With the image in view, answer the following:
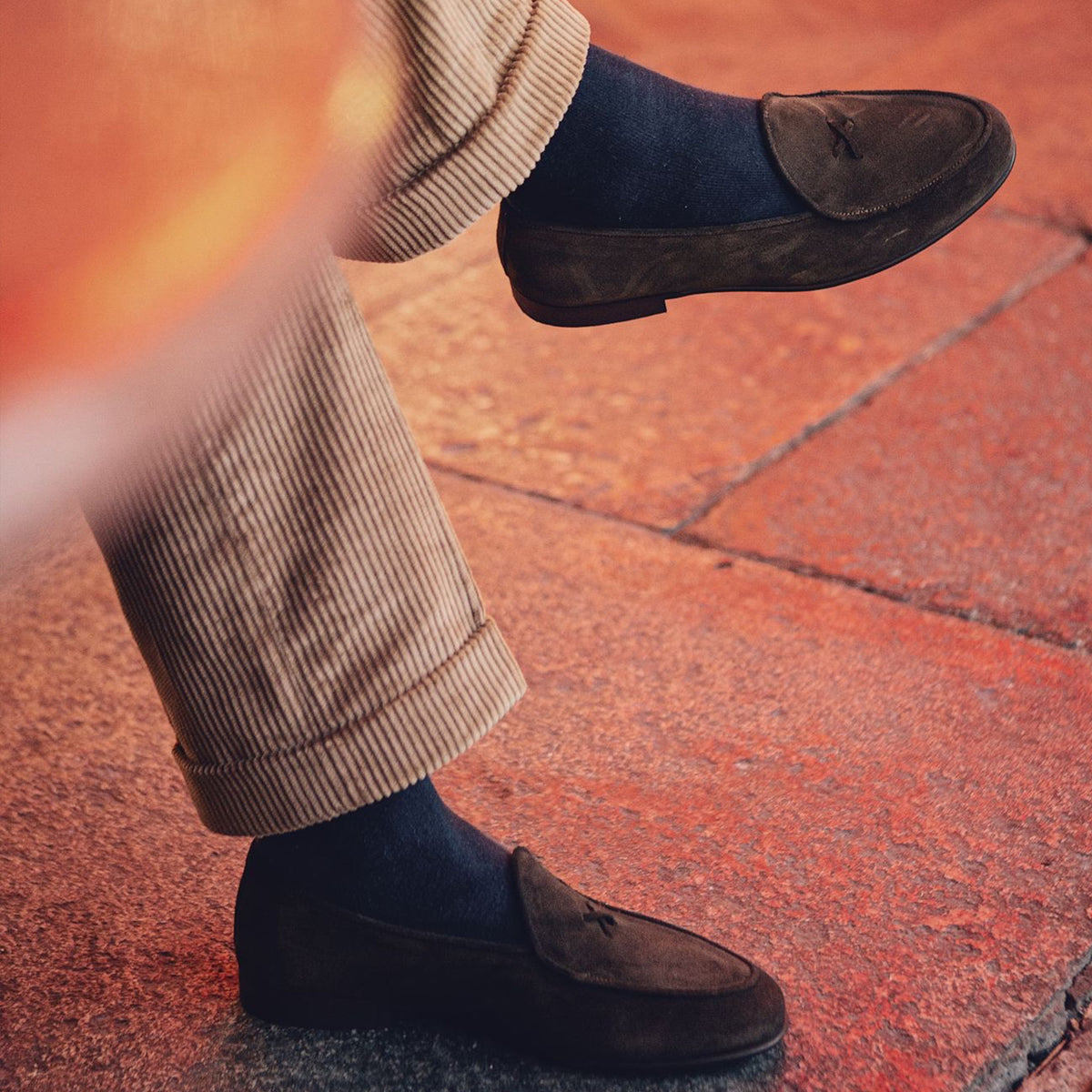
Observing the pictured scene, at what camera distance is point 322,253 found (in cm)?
77

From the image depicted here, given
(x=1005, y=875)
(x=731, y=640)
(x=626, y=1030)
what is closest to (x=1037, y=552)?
(x=731, y=640)

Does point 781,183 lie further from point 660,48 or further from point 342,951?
point 660,48

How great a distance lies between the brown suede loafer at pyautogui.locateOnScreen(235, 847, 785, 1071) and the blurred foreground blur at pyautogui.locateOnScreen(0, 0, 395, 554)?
36 cm

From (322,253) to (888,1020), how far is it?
0.65 m

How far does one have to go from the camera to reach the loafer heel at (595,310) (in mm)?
1151

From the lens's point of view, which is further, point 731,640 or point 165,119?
point 731,640

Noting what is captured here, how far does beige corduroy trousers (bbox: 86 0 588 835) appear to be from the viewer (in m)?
0.77

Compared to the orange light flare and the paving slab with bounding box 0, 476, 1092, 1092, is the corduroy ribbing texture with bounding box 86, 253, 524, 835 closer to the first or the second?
the orange light flare

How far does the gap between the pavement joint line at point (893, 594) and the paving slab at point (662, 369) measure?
10cm

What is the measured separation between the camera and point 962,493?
5.68ft

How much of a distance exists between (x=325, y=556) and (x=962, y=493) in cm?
114

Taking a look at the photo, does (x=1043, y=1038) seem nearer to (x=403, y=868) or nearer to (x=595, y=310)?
(x=403, y=868)

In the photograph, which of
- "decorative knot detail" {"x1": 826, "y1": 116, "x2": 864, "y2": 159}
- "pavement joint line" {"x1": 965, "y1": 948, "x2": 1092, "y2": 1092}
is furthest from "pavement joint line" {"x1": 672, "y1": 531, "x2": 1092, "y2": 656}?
"decorative knot detail" {"x1": 826, "y1": 116, "x2": 864, "y2": 159}

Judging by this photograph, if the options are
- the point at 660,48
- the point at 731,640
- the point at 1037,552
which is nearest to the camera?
the point at 731,640
